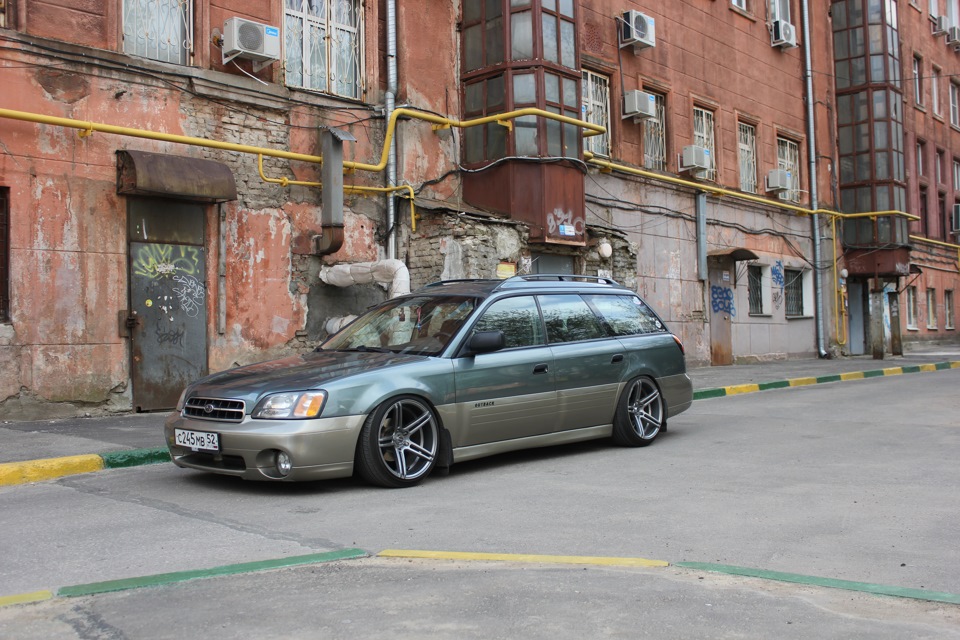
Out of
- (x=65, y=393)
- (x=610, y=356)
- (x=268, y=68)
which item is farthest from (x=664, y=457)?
(x=268, y=68)

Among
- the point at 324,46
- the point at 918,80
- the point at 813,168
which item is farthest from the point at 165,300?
the point at 918,80

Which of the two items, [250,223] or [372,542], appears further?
[250,223]

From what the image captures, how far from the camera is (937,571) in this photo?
437 centimetres

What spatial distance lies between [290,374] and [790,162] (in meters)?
21.2

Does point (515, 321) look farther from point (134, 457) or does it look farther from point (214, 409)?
point (134, 457)

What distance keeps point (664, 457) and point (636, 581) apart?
403 cm

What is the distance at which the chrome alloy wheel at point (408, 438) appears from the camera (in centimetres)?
660

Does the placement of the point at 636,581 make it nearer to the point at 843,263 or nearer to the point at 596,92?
the point at 596,92

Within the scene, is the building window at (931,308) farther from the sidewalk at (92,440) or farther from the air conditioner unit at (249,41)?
the air conditioner unit at (249,41)

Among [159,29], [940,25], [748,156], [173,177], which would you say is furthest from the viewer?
[940,25]

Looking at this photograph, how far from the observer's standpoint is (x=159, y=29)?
39.8ft

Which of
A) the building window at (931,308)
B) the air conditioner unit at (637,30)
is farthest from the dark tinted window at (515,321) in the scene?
the building window at (931,308)

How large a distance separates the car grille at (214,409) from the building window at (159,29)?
275 inches

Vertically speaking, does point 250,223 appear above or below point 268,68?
below
